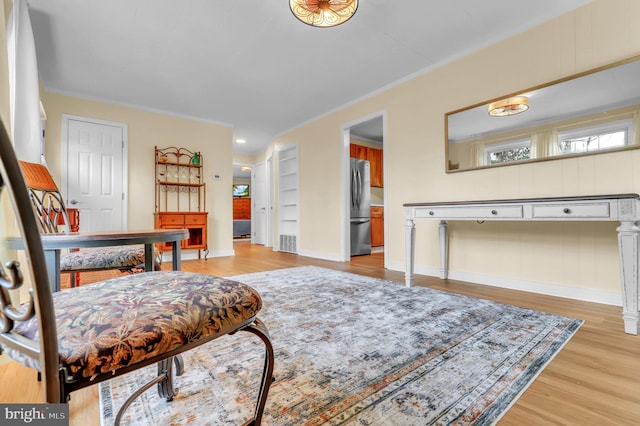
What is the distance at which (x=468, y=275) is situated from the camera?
3010 millimetres

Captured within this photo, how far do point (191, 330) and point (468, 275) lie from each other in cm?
306

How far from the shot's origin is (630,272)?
1.68 m

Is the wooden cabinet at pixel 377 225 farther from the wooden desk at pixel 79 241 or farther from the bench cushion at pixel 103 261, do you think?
the wooden desk at pixel 79 241

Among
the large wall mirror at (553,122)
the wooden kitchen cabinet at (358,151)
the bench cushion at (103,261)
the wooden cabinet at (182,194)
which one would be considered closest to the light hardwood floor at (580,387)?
the bench cushion at (103,261)

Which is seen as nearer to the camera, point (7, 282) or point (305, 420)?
point (7, 282)

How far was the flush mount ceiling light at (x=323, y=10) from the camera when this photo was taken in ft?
7.07

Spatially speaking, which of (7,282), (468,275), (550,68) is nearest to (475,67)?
(550,68)

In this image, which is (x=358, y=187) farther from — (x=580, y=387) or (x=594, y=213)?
(x=580, y=387)

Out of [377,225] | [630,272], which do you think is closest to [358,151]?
[377,225]

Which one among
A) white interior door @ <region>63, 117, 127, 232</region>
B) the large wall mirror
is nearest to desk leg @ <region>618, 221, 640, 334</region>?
the large wall mirror

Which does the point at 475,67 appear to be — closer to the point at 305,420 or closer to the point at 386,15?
the point at 386,15

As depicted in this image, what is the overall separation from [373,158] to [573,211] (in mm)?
4551

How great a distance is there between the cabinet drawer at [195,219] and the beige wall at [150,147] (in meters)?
0.47

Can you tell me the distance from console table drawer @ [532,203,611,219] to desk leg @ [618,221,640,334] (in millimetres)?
124
